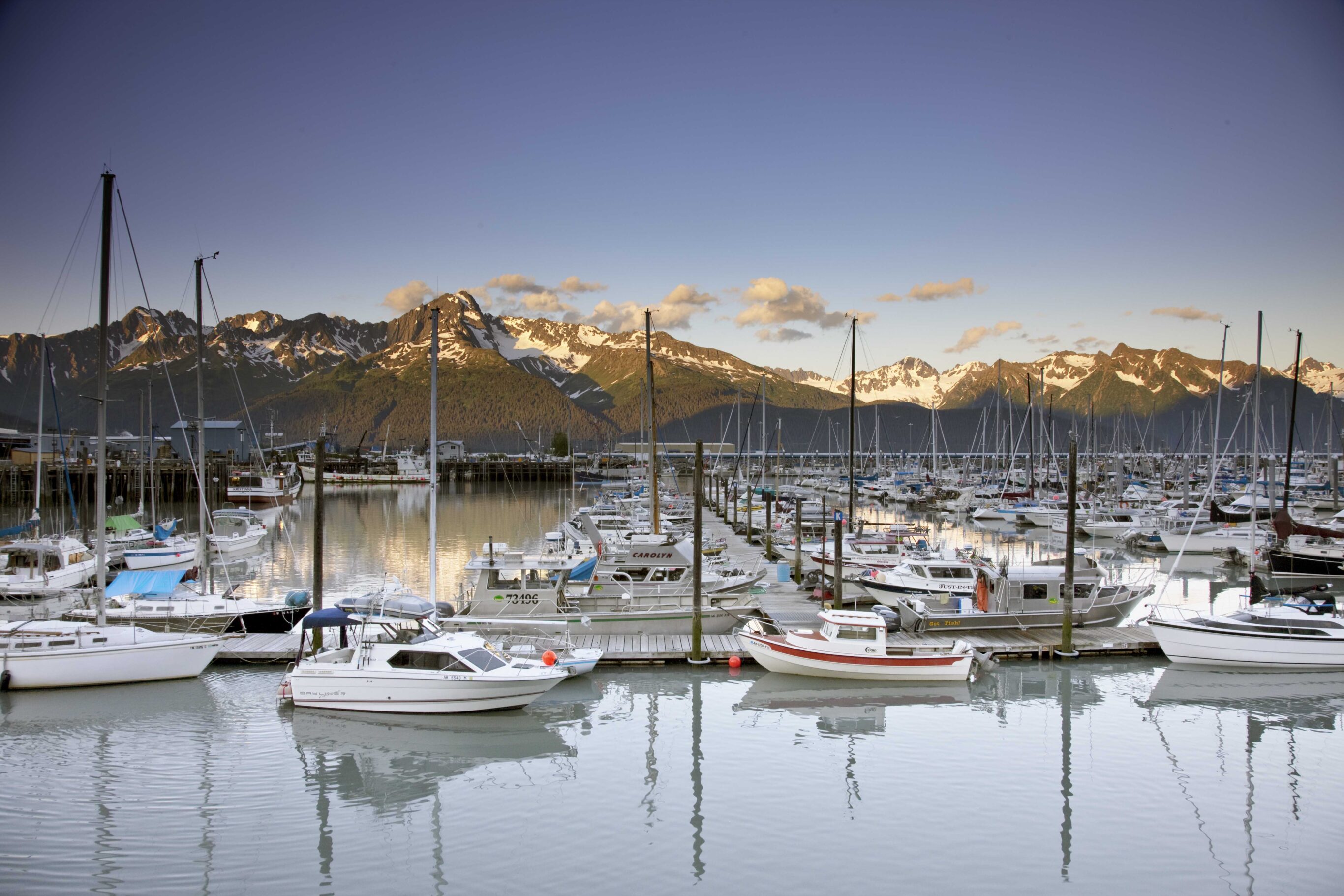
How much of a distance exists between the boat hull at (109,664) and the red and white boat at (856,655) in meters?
13.0

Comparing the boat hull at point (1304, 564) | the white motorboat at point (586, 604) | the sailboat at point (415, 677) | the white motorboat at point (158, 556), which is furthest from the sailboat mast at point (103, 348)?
the boat hull at point (1304, 564)

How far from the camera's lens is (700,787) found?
50.7 feet

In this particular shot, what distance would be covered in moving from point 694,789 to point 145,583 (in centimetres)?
1934

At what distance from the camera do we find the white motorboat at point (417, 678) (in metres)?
18.2

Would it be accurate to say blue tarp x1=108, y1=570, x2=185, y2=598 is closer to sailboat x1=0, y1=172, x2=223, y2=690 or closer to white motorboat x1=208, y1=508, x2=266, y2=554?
sailboat x1=0, y1=172, x2=223, y2=690

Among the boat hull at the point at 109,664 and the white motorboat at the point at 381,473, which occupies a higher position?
the white motorboat at the point at 381,473

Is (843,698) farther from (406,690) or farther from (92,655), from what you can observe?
(92,655)

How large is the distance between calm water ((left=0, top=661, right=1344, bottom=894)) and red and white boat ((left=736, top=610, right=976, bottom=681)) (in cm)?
39

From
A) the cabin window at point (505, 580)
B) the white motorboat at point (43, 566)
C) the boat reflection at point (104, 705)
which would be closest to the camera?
the boat reflection at point (104, 705)

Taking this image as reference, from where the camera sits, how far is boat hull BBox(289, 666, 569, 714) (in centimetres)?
1811

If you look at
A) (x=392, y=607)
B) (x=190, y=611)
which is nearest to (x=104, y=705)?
(x=190, y=611)

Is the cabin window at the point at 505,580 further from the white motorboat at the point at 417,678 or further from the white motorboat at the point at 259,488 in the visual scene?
the white motorboat at the point at 259,488

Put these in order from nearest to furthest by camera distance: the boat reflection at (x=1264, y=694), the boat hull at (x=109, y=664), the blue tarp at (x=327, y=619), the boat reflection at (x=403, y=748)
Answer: the boat reflection at (x=403, y=748), the blue tarp at (x=327, y=619), the boat hull at (x=109, y=664), the boat reflection at (x=1264, y=694)

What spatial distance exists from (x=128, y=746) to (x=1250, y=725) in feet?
74.7
